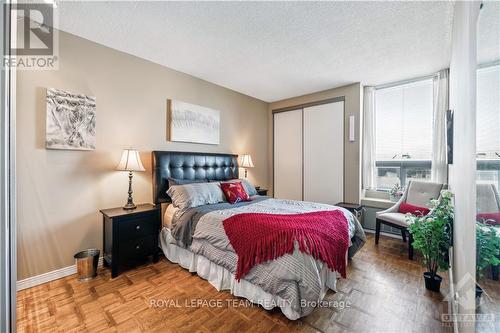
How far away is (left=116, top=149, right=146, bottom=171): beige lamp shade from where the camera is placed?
94.7 inches

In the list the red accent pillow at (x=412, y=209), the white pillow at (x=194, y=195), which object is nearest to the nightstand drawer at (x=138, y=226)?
the white pillow at (x=194, y=195)

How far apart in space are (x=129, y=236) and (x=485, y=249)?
2.68 meters

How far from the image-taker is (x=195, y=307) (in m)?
1.76

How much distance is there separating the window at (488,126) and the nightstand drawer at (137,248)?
2751 mm

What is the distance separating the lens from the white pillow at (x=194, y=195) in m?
2.56

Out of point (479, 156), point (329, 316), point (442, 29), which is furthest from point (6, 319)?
point (442, 29)

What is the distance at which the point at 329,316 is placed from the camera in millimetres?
1652

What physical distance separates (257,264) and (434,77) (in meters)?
3.89

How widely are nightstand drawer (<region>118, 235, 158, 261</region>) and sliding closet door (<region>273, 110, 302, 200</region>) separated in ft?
9.43

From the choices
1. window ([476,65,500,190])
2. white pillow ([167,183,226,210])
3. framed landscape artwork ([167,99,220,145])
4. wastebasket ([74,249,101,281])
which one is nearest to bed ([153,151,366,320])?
white pillow ([167,183,226,210])

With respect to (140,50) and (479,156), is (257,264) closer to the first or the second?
(479,156)

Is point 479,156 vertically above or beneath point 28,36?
beneath

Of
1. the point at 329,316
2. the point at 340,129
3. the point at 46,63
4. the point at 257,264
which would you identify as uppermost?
the point at 46,63

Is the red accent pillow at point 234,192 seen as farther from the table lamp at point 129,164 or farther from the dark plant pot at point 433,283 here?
the dark plant pot at point 433,283
